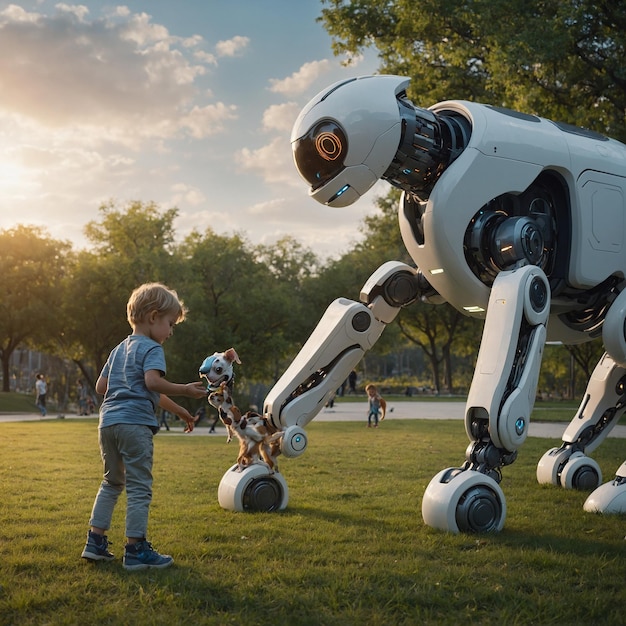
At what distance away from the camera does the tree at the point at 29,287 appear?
35219 millimetres

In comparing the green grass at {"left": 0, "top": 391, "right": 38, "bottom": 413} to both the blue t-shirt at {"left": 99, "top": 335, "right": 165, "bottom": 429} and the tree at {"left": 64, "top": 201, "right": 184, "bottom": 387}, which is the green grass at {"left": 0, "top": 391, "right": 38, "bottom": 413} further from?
the blue t-shirt at {"left": 99, "top": 335, "right": 165, "bottom": 429}

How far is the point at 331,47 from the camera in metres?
16.9

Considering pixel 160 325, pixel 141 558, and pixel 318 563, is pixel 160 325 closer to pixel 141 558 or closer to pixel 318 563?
pixel 141 558

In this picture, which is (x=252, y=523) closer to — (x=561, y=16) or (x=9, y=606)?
(x=9, y=606)

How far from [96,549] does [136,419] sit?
737 millimetres

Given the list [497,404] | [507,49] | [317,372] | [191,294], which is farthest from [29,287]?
[497,404]

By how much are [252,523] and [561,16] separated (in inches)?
444

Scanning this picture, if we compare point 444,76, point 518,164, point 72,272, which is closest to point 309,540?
point 518,164

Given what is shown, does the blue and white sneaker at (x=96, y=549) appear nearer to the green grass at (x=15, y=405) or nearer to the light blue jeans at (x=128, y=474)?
the light blue jeans at (x=128, y=474)

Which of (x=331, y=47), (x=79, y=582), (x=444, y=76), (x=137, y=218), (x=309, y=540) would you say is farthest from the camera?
(x=137, y=218)

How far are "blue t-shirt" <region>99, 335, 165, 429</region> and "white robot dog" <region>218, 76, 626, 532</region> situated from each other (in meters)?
1.61

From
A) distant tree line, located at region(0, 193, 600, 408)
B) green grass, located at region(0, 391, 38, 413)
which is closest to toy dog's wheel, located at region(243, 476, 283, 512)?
distant tree line, located at region(0, 193, 600, 408)

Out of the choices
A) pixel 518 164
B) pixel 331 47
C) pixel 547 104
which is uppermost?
pixel 331 47

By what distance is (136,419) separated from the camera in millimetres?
3957
